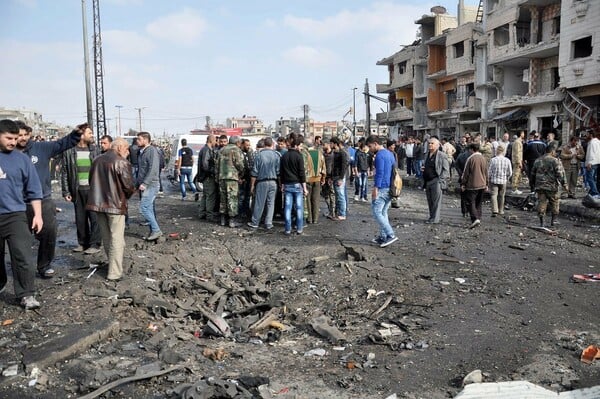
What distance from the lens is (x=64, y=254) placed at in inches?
308

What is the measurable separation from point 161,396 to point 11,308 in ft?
8.64

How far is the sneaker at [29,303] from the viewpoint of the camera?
17.1ft

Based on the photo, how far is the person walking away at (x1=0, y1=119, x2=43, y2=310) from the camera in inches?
199

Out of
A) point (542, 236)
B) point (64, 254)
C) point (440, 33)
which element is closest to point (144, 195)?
point (64, 254)

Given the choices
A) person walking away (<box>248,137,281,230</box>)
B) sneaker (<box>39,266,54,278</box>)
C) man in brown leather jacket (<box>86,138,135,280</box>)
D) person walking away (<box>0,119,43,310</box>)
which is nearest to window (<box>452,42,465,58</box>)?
person walking away (<box>248,137,281,230</box>)

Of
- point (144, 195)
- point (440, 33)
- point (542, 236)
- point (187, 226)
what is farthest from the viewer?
point (440, 33)

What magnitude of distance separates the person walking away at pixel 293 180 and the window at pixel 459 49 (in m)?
32.5

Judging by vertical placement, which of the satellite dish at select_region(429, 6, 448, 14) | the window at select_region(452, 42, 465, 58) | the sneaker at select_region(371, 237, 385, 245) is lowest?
the sneaker at select_region(371, 237, 385, 245)

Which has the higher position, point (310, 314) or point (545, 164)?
point (545, 164)

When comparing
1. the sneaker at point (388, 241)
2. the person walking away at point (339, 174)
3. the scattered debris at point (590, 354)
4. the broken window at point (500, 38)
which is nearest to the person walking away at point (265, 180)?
the person walking away at point (339, 174)

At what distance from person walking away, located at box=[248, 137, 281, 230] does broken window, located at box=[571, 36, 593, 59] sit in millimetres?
21348

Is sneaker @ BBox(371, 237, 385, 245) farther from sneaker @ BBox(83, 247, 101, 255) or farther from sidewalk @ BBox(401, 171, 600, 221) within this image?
sidewalk @ BBox(401, 171, 600, 221)

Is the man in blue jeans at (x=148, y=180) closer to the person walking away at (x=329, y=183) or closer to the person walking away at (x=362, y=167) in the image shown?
the person walking away at (x=329, y=183)

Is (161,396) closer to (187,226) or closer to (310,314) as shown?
(310,314)
